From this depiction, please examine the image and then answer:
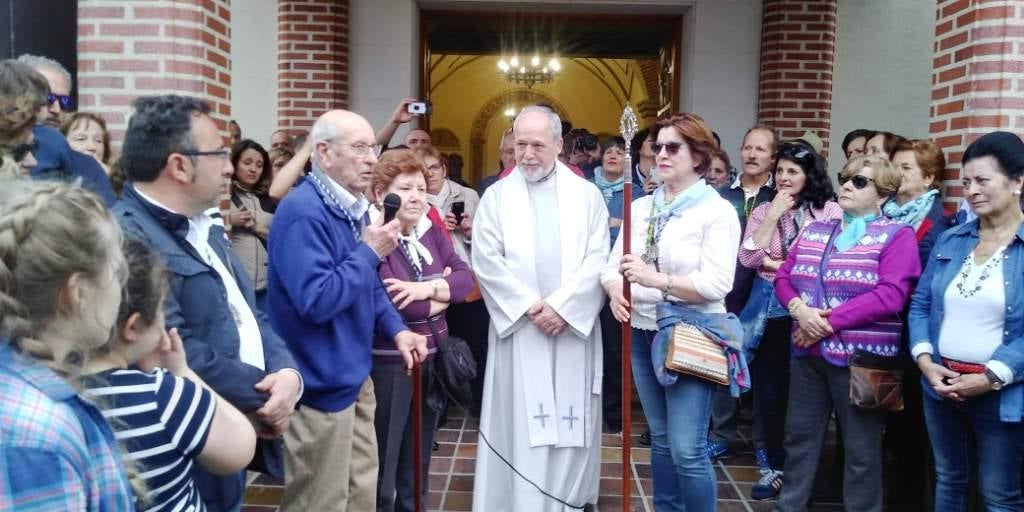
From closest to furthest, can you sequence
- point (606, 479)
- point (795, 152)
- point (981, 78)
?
point (981, 78), point (795, 152), point (606, 479)

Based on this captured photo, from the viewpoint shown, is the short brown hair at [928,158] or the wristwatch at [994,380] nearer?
the wristwatch at [994,380]

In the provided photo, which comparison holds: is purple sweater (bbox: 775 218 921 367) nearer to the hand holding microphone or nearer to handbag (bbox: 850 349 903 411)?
handbag (bbox: 850 349 903 411)

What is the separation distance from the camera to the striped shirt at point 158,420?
1.57 meters

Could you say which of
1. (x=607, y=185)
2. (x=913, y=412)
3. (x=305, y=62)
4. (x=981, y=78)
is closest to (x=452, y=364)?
(x=913, y=412)

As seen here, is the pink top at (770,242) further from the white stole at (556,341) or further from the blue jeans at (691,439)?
the blue jeans at (691,439)

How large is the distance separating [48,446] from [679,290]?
8.43ft

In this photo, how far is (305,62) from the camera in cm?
744

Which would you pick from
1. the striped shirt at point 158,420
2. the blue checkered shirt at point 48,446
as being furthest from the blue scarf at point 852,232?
the blue checkered shirt at point 48,446

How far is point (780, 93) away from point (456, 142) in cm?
1550

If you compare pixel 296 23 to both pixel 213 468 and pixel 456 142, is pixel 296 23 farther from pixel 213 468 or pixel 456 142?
pixel 456 142

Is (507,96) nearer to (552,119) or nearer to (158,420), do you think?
(552,119)

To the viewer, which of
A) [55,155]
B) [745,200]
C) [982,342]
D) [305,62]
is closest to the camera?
[55,155]

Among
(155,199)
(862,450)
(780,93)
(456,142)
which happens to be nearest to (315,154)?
(155,199)

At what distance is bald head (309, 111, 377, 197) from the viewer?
2.89 m
